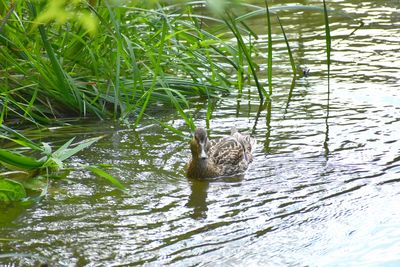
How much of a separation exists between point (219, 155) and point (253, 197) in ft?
3.75

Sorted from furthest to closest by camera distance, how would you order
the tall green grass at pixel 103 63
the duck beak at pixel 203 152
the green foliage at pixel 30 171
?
the tall green grass at pixel 103 63 < the duck beak at pixel 203 152 < the green foliage at pixel 30 171

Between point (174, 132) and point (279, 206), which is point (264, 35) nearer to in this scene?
point (174, 132)

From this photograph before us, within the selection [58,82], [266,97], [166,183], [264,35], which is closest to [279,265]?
[166,183]

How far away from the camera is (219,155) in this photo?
756cm

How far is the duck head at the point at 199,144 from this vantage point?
283 inches

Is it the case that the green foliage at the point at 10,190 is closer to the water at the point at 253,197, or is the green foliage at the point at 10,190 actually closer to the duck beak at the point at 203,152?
the water at the point at 253,197

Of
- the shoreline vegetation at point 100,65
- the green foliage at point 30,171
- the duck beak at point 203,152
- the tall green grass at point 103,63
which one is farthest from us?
the tall green grass at point 103,63

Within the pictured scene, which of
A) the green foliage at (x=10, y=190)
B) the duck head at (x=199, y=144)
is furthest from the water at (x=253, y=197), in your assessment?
the duck head at (x=199, y=144)

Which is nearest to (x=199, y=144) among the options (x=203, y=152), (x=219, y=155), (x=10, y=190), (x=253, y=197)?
(x=203, y=152)

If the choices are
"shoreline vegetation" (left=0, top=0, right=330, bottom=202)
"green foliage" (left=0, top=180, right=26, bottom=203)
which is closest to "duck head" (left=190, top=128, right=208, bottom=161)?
"shoreline vegetation" (left=0, top=0, right=330, bottom=202)

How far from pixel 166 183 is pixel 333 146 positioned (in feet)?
5.28

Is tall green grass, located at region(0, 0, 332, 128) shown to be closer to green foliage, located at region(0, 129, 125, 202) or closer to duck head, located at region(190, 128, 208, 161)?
duck head, located at region(190, 128, 208, 161)

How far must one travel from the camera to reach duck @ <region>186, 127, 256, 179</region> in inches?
282

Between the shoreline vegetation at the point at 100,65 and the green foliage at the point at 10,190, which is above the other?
the shoreline vegetation at the point at 100,65
